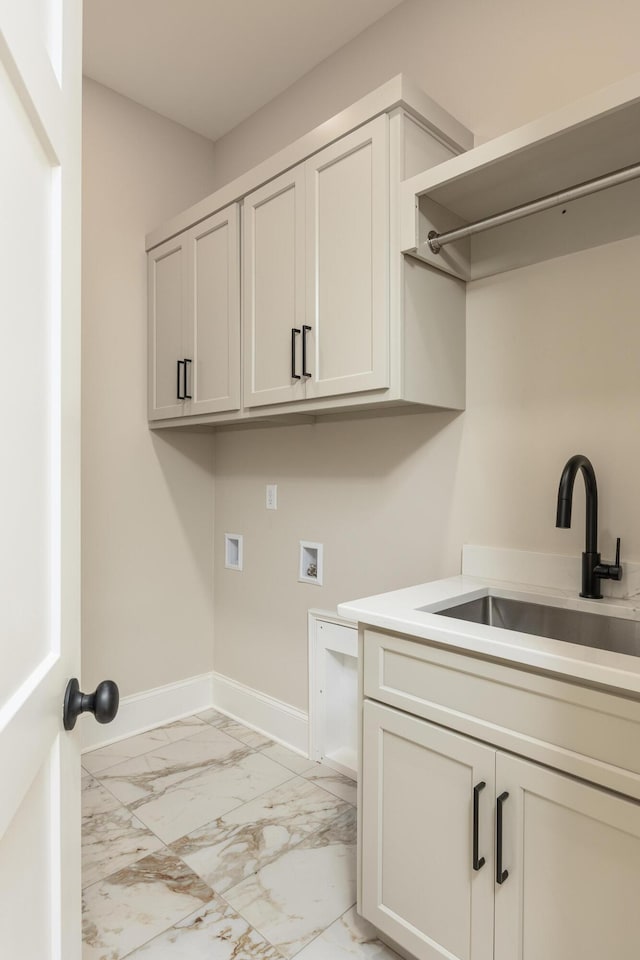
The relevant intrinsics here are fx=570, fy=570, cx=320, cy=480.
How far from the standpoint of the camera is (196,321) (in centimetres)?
242

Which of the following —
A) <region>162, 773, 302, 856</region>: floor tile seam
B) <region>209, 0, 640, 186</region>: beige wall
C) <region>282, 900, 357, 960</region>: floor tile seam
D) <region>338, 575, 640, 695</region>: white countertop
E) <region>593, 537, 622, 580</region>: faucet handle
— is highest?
<region>209, 0, 640, 186</region>: beige wall

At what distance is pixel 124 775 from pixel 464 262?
229 cm

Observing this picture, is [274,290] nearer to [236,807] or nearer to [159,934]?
[236,807]

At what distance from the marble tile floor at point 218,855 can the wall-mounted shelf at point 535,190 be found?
1.85 metres

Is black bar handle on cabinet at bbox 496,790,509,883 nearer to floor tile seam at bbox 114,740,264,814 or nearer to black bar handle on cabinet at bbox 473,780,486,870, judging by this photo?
black bar handle on cabinet at bbox 473,780,486,870

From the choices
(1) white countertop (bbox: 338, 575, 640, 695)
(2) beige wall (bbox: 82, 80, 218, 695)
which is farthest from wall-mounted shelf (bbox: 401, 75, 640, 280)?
(2) beige wall (bbox: 82, 80, 218, 695)

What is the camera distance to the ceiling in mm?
2074

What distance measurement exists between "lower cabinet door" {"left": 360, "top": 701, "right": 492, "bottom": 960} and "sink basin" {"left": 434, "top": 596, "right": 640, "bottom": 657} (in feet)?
1.07

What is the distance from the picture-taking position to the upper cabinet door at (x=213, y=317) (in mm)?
2217

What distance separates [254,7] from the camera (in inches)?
81.4

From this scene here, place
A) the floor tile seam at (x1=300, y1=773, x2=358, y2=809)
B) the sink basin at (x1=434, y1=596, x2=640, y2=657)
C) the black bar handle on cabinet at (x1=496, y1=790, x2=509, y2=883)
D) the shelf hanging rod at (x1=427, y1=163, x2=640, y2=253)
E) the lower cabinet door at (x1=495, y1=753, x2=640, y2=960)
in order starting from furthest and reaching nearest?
the floor tile seam at (x1=300, y1=773, x2=358, y2=809) < the sink basin at (x1=434, y1=596, x2=640, y2=657) < the shelf hanging rod at (x1=427, y1=163, x2=640, y2=253) < the black bar handle on cabinet at (x1=496, y1=790, x2=509, y2=883) < the lower cabinet door at (x1=495, y1=753, x2=640, y2=960)

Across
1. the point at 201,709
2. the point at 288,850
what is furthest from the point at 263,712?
the point at 288,850

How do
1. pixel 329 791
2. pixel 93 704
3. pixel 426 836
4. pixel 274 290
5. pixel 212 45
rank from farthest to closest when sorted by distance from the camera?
pixel 212 45 < pixel 329 791 < pixel 274 290 < pixel 426 836 < pixel 93 704

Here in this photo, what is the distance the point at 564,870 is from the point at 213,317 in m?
2.08
